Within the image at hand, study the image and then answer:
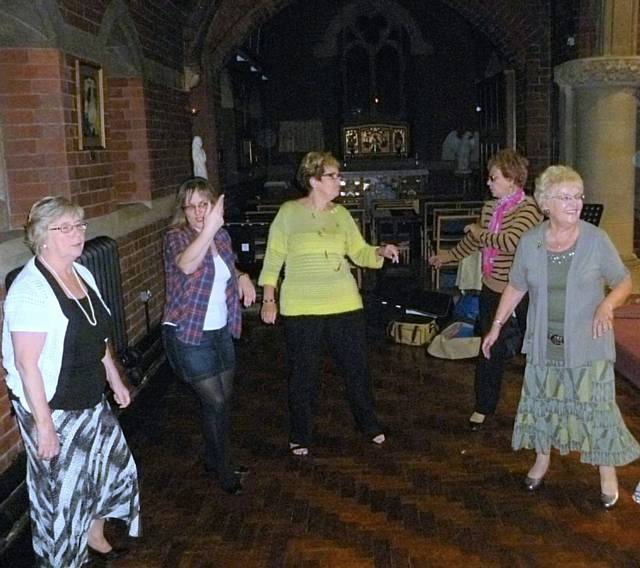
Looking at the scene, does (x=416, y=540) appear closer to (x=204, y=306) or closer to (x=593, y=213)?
(x=204, y=306)

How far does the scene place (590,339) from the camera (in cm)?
357

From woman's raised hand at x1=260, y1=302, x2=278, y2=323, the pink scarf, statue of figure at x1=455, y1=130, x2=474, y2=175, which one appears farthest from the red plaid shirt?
statue of figure at x1=455, y1=130, x2=474, y2=175

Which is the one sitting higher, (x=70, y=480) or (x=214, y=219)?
(x=214, y=219)

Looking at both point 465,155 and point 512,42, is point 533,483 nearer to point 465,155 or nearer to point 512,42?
point 512,42

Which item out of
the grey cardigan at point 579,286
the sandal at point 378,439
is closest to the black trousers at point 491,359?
the sandal at point 378,439

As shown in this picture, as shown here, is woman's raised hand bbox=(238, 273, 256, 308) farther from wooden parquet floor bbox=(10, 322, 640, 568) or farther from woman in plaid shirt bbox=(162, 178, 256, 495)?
wooden parquet floor bbox=(10, 322, 640, 568)

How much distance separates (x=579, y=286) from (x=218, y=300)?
1.64 meters

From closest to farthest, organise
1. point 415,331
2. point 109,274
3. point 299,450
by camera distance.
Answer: point 299,450 < point 109,274 < point 415,331

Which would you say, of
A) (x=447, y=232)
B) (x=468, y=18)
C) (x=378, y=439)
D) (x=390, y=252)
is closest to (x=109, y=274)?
(x=390, y=252)

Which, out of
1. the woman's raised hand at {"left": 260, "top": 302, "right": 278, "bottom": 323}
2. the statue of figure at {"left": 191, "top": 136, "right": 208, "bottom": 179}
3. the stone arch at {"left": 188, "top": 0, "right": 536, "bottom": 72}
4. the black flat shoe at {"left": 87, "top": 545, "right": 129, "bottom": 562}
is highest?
the stone arch at {"left": 188, "top": 0, "right": 536, "bottom": 72}

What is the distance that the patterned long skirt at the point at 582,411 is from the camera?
11.9 feet

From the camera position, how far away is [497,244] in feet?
14.9

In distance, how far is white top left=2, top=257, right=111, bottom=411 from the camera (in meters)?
2.82

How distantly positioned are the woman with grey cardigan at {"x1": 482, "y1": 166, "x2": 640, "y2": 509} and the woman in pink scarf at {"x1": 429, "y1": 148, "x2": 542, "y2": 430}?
75 centimetres
